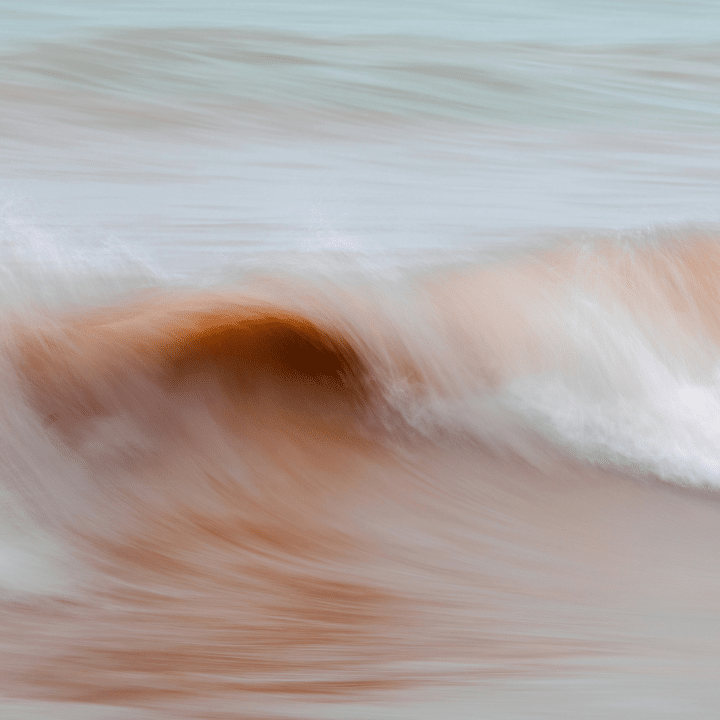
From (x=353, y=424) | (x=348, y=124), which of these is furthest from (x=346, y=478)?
(x=348, y=124)

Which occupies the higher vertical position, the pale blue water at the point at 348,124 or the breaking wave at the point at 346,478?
the pale blue water at the point at 348,124

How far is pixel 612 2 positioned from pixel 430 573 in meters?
5.77

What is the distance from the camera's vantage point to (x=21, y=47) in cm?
448

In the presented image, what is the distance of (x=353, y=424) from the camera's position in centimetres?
199

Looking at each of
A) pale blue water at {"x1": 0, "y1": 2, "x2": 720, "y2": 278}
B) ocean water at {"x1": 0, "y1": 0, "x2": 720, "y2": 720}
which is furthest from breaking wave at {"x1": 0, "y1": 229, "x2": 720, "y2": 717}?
pale blue water at {"x1": 0, "y1": 2, "x2": 720, "y2": 278}

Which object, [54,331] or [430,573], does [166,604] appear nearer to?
[430,573]

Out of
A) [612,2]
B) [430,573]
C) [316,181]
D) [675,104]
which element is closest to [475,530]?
[430,573]

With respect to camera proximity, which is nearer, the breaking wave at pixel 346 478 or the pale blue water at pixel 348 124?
the breaking wave at pixel 346 478

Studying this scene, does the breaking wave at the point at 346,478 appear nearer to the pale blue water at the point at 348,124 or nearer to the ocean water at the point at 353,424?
the ocean water at the point at 353,424

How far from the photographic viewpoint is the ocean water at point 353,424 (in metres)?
1.35

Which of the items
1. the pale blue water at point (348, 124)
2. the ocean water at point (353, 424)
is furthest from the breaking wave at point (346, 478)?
the pale blue water at point (348, 124)

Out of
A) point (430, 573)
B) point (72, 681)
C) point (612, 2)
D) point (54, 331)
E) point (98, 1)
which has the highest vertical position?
point (612, 2)

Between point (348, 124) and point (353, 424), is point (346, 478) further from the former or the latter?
point (348, 124)

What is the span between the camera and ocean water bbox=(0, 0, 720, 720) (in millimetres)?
1355
